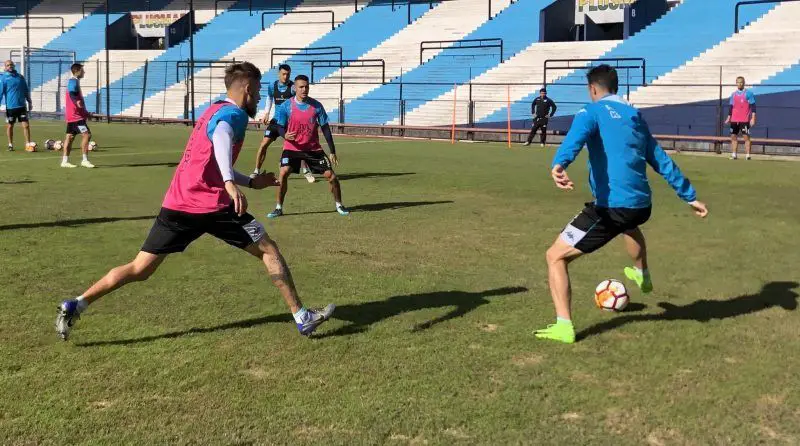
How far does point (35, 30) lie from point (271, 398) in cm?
5704

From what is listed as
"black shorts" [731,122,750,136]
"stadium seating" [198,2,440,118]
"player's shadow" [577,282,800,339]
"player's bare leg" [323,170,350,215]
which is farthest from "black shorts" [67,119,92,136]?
"stadium seating" [198,2,440,118]

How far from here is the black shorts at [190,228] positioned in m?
5.45

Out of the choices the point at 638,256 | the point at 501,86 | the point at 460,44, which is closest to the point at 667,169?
the point at 638,256

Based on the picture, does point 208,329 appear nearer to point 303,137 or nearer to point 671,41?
point 303,137

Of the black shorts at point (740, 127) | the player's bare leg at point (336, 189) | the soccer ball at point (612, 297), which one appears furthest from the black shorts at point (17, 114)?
the soccer ball at point (612, 297)

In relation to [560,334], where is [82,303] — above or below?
above

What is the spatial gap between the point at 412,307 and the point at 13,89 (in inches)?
689

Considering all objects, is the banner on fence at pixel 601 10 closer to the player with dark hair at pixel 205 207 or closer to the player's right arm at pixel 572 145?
the player's right arm at pixel 572 145

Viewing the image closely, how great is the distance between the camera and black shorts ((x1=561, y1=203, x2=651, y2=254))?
568 cm

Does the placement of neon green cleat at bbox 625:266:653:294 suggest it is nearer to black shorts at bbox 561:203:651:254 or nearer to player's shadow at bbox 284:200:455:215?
black shorts at bbox 561:203:651:254

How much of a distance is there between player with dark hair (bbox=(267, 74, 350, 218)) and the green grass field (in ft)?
1.94

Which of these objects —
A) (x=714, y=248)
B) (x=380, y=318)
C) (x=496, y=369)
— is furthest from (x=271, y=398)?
(x=714, y=248)

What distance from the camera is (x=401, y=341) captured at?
5.61 meters

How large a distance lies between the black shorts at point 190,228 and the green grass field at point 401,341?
650 mm
